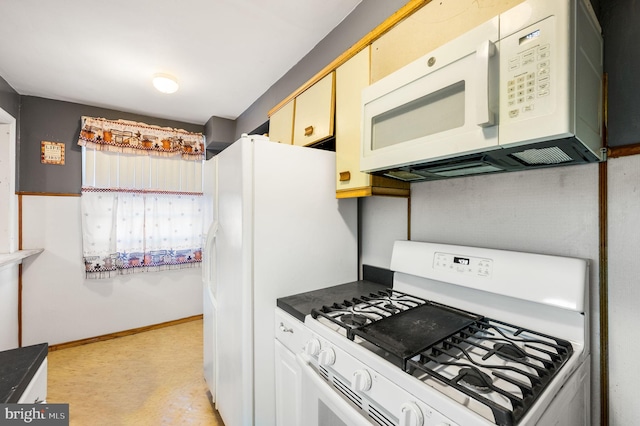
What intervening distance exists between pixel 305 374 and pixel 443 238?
2.89ft

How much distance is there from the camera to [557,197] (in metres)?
1.01

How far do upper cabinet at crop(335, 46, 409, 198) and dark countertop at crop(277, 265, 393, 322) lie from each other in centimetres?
52

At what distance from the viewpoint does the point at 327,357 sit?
0.97 m

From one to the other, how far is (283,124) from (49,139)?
8.41 feet

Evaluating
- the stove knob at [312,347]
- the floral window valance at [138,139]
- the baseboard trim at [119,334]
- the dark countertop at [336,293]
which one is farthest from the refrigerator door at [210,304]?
the floral window valance at [138,139]

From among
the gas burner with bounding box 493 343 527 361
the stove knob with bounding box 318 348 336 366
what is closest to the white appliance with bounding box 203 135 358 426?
the stove knob with bounding box 318 348 336 366

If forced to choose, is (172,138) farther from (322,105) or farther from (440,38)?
(440,38)

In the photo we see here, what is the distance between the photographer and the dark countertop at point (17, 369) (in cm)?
73

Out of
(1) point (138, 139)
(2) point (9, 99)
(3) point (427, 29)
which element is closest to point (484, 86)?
(3) point (427, 29)

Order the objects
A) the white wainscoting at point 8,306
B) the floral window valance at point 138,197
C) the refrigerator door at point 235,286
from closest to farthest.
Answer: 1. the refrigerator door at point 235,286
2. the white wainscoting at point 8,306
3. the floral window valance at point 138,197

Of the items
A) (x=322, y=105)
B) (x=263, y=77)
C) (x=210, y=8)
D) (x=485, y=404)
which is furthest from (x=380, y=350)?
(x=263, y=77)

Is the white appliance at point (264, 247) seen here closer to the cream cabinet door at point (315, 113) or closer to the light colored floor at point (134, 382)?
the cream cabinet door at point (315, 113)

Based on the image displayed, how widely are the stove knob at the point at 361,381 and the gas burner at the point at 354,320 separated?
199mm

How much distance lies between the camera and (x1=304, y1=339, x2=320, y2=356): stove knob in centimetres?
105
